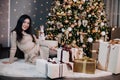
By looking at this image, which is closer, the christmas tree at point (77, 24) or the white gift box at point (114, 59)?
the white gift box at point (114, 59)

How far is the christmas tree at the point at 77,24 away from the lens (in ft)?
18.2

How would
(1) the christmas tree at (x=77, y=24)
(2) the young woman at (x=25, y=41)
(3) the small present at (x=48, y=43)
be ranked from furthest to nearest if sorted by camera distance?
(1) the christmas tree at (x=77, y=24) < (3) the small present at (x=48, y=43) < (2) the young woman at (x=25, y=41)

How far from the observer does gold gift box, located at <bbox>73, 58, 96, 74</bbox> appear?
14.3 ft

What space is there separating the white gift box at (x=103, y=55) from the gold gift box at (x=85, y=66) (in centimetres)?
30

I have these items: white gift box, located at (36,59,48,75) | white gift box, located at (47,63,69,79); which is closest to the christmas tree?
white gift box, located at (36,59,48,75)

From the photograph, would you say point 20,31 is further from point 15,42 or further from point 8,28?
point 8,28

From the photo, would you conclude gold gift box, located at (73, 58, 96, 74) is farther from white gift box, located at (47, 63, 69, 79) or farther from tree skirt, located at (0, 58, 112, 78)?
white gift box, located at (47, 63, 69, 79)

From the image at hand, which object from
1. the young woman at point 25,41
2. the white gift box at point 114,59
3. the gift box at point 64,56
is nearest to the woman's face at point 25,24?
the young woman at point 25,41

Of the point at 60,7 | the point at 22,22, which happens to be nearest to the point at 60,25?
the point at 60,7

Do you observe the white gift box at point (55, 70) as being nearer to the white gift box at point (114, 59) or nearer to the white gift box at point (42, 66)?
the white gift box at point (42, 66)

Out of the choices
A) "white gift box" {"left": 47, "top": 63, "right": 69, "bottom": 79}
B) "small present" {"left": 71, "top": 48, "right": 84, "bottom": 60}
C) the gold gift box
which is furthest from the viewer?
"small present" {"left": 71, "top": 48, "right": 84, "bottom": 60}

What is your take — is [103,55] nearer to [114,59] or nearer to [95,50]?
[114,59]

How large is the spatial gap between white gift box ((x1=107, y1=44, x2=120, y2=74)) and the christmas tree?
99cm

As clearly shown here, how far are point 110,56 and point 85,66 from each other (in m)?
0.50
